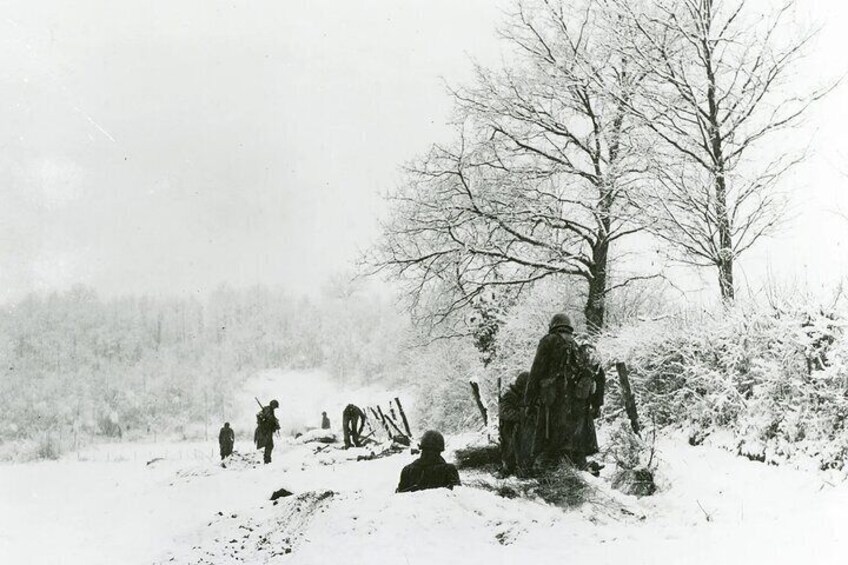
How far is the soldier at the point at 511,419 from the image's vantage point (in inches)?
377

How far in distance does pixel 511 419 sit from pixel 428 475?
2024 mm

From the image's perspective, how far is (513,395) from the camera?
9773mm

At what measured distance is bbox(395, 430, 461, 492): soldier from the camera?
26.1 ft

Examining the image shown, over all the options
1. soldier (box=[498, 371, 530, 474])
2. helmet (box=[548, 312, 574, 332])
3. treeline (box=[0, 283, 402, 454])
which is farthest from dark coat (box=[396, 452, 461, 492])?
treeline (box=[0, 283, 402, 454])

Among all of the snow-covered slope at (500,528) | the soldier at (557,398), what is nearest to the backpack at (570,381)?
the soldier at (557,398)

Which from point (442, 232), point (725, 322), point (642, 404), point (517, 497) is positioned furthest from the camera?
point (442, 232)

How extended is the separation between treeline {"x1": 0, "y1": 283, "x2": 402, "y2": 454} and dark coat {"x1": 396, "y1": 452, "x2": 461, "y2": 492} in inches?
1668

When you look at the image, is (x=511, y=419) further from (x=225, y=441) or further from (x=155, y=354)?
(x=155, y=354)

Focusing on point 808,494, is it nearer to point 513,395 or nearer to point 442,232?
point 513,395

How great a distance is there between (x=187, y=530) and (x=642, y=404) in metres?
7.92

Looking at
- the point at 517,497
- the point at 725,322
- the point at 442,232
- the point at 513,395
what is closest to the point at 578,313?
the point at 442,232

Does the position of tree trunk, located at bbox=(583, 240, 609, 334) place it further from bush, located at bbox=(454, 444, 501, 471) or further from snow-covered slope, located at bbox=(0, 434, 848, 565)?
snow-covered slope, located at bbox=(0, 434, 848, 565)

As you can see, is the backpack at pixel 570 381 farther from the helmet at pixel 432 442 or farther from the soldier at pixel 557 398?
the helmet at pixel 432 442

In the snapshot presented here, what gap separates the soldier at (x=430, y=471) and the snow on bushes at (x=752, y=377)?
13.1 feet
